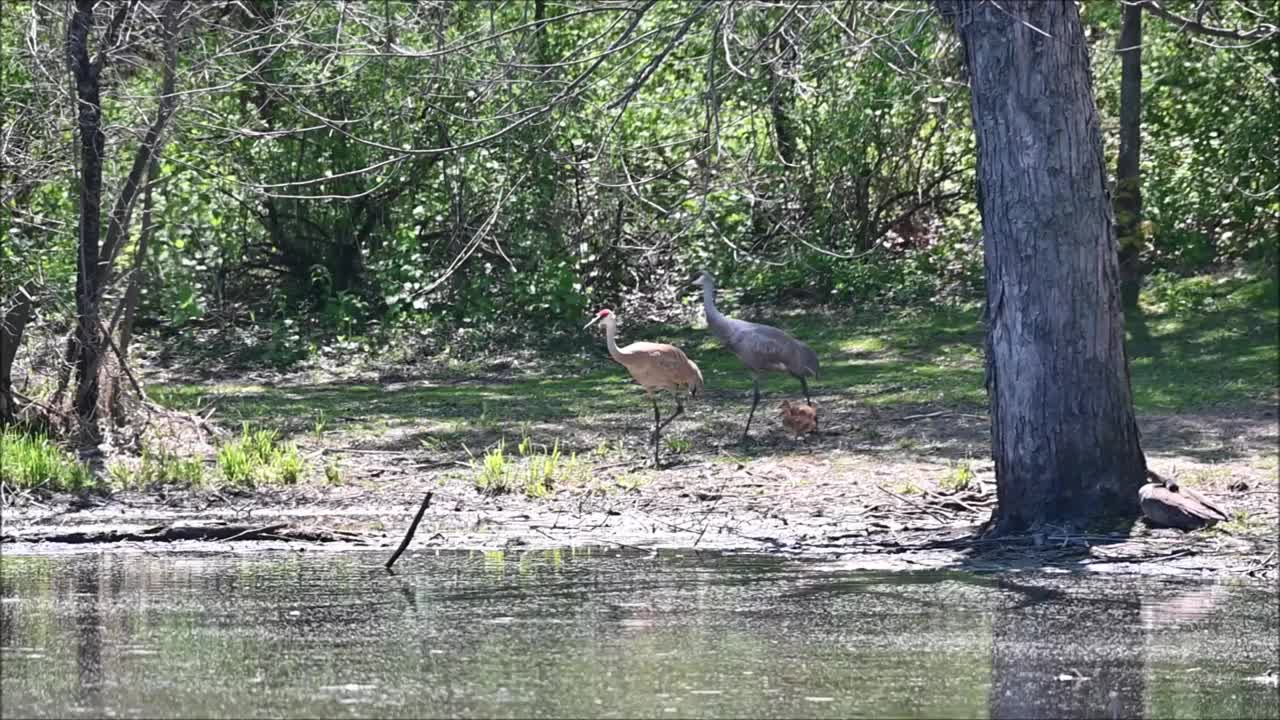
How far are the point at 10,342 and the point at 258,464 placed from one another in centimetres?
201

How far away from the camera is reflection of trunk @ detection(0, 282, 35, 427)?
43.7 feet

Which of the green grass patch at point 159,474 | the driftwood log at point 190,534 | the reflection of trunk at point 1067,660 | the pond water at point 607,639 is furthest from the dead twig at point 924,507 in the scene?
the green grass patch at point 159,474

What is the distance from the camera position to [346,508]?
12406mm

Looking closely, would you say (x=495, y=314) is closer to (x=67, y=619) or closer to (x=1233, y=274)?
(x=1233, y=274)

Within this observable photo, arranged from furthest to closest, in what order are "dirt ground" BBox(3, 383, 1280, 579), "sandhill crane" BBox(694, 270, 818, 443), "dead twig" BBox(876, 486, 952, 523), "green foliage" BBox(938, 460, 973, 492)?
1. "sandhill crane" BBox(694, 270, 818, 443)
2. "green foliage" BBox(938, 460, 973, 492)
3. "dead twig" BBox(876, 486, 952, 523)
4. "dirt ground" BBox(3, 383, 1280, 579)

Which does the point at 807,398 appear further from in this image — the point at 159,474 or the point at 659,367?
the point at 159,474

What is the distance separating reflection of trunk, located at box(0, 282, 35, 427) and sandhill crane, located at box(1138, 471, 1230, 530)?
7.67 meters

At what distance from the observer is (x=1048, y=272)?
35.7 feet

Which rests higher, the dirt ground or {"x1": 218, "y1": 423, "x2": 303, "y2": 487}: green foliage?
{"x1": 218, "y1": 423, "x2": 303, "y2": 487}: green foliage

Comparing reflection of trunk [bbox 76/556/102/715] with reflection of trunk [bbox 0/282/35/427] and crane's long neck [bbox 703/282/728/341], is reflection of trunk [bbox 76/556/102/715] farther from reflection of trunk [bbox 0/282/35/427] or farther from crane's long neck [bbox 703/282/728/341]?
crane's long neck [bbox 703/282/728/341]

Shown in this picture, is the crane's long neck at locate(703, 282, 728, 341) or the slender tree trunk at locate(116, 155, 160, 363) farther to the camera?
the crane's long neck at locate(703, 282, 728, 341)

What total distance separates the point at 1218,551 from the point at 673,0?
1068cm

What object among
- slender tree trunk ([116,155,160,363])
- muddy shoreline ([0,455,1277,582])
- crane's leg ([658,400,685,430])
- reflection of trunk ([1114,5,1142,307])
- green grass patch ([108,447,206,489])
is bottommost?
muddy shoreline ([0,455,1277,582])

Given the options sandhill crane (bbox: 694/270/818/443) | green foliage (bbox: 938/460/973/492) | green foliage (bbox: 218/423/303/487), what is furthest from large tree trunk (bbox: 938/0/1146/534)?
green foliage (bbox: 218/423/303/487)
